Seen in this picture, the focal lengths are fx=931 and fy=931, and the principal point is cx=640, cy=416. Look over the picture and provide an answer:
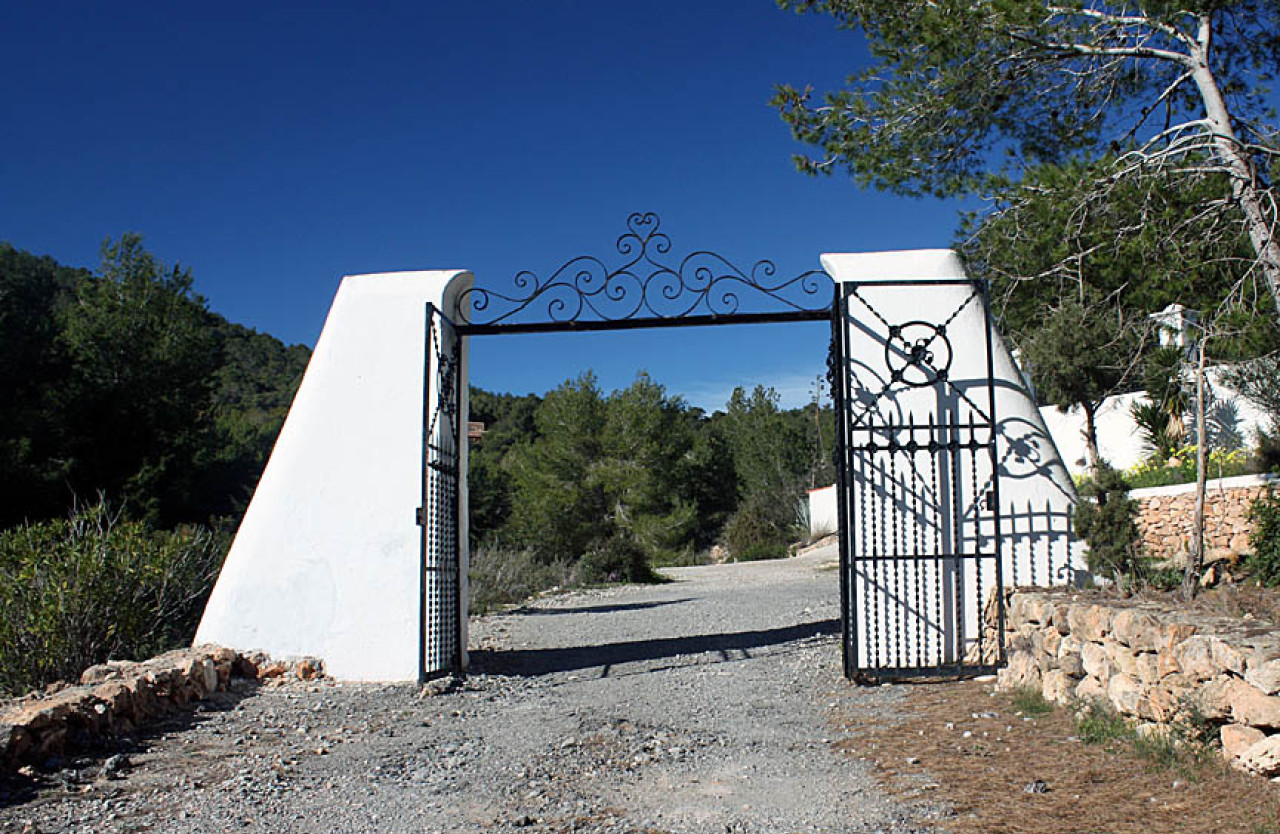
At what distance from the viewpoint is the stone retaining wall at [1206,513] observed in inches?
428

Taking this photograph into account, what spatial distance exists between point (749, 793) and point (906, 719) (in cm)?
159

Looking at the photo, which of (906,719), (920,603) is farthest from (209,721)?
(920,603)

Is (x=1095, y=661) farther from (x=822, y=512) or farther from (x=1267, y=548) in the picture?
(x=822, y=512)

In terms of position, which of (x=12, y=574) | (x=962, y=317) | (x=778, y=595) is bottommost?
(x=778, y=595)

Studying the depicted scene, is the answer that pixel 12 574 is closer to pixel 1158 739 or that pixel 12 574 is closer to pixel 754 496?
pixel 1158 739

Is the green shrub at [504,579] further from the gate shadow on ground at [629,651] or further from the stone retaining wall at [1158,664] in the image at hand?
the stone retaining wall at [1158,664]

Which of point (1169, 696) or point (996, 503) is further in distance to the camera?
point (996, 503)

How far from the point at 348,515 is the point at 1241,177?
7.51m

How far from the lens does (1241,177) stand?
757 cm

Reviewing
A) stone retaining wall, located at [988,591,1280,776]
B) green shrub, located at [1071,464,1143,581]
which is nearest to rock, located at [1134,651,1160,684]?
stone retaining wall, located at [988,591,1280,776]

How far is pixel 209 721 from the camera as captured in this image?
17.6 feet

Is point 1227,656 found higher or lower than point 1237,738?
higher

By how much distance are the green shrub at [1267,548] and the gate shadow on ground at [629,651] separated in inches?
137

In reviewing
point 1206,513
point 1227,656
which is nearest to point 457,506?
point 1227,656
